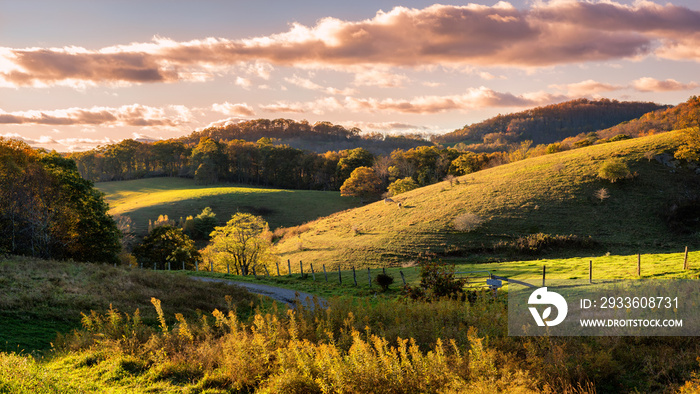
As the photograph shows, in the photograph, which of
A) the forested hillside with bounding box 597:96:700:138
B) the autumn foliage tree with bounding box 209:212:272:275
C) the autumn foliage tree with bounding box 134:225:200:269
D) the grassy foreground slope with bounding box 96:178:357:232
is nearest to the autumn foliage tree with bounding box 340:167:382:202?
the grassy foreground slope with bounding box 96:178:357:232

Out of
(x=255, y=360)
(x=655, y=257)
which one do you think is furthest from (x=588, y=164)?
(x=255, y=360)

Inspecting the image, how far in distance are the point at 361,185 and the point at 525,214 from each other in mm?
51453

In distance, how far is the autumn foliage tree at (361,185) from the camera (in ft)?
318

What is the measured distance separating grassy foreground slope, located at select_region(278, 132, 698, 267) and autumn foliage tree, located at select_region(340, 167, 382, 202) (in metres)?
28.2

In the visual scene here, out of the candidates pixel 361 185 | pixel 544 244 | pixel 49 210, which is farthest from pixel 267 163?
pixel 544 244

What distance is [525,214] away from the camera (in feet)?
162

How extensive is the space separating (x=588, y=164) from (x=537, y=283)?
49.6 m

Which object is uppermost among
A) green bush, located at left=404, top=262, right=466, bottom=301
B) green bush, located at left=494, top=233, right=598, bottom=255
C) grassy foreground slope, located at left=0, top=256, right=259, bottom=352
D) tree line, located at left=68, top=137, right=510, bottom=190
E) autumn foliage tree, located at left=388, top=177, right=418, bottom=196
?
tree line, located at left=68, top=137, right=510, bottom=190

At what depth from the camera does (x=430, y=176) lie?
343 ft

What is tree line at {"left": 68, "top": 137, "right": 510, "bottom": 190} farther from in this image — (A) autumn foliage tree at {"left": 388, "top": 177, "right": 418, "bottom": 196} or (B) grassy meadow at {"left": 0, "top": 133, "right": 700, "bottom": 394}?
(B) grassy meadow at {"left": 0, "top": 133, "right": 700, "bottom": 394}

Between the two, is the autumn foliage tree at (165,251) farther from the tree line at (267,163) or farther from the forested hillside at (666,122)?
the forested hillside at (666,122)

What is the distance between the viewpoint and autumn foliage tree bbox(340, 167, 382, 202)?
318ft

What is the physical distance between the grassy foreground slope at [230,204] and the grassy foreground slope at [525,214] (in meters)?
24.6

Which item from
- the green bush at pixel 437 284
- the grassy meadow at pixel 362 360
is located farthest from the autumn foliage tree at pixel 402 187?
the grassy meadow at pixel 362 360
